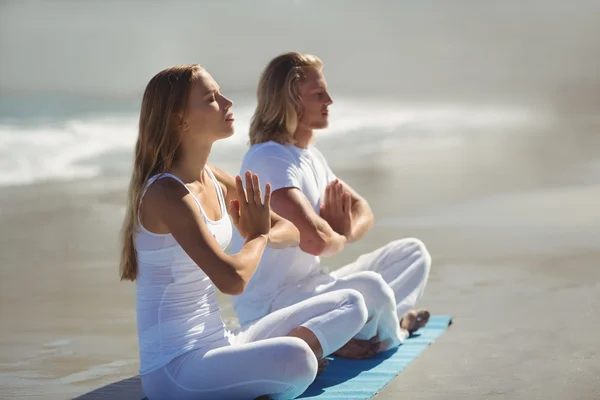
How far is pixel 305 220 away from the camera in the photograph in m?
3.20

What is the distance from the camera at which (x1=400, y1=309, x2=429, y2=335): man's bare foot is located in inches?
145

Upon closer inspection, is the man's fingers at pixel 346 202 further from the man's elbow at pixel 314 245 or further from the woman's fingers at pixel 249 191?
the woman's fingers at pixel 249 191

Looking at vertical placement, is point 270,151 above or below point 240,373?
above

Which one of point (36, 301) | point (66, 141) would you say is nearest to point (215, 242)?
point (36, 301)

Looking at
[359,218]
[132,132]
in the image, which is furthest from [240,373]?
[132,132]

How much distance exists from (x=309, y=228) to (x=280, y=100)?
495 mm

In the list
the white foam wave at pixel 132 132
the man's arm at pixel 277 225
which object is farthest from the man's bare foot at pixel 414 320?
the white foam wave at pixel 132 132

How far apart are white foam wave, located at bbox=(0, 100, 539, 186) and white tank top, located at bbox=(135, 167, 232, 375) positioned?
6.31m

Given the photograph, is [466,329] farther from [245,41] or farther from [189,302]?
[245,41]

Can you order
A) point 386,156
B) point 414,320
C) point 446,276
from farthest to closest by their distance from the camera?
point 386,156 < point 446,276 < point 414,320

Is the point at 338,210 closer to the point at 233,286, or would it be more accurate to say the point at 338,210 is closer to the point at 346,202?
the point at 346,202

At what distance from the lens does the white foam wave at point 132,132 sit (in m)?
9.34


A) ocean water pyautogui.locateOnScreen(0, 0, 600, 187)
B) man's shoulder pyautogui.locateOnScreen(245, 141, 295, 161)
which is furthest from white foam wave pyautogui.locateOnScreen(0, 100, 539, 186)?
man's shoulder pyautogui.locateOnScreen(245, 141, 295, 161)

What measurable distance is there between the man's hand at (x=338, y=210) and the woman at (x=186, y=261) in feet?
2.41
